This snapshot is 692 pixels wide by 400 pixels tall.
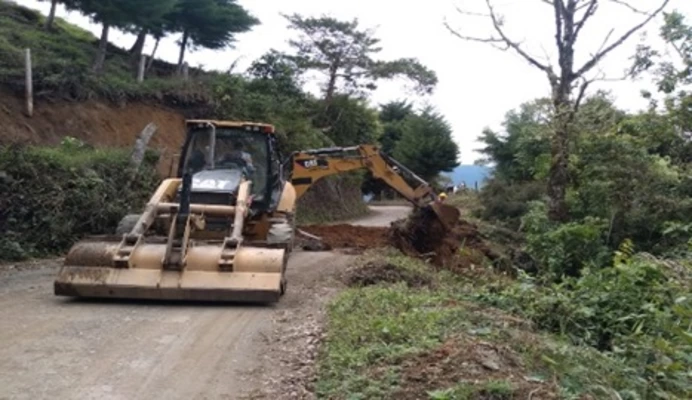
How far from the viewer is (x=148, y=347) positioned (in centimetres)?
717

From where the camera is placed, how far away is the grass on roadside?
5457 mm

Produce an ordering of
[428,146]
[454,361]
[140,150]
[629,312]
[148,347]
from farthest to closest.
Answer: [428,146] → [140,150] → [629,312] → [148,347] → [454,361]

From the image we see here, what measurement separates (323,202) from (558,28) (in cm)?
1563

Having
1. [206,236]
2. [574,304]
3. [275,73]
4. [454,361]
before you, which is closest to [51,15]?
[275,73]

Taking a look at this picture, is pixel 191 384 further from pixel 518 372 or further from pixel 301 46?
pixel 301 46

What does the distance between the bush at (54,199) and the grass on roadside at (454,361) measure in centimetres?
772

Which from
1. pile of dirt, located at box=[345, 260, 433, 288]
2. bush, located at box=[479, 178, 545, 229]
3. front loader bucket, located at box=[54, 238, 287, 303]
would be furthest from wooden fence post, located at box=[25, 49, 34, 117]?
bush, located at box=[479, 178, 545, 229]

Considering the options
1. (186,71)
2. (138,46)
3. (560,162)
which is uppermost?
(138,46)

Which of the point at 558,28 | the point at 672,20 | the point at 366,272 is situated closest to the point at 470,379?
the point at 366,272

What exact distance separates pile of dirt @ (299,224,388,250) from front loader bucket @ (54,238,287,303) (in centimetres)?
717

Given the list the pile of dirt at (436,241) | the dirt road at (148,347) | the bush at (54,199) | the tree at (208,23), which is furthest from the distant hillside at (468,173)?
the dirt road at (148,347)

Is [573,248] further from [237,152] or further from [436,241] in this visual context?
[237,152]

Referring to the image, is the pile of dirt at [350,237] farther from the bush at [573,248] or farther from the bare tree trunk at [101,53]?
the bare tree trunk at [101,53]

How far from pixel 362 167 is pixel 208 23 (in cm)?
1227
